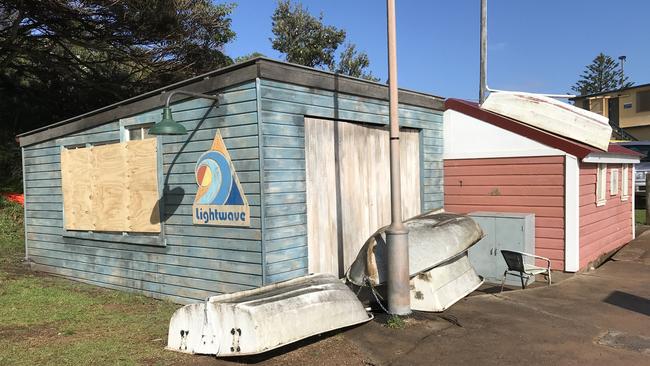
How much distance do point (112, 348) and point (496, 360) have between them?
3942 mm

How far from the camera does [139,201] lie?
7809 millimetres

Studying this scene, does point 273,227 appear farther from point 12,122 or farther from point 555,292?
point 12,122

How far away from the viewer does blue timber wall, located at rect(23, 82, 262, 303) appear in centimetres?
634

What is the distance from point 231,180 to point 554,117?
6551mm

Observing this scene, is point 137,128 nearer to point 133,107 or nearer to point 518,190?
point 133,107

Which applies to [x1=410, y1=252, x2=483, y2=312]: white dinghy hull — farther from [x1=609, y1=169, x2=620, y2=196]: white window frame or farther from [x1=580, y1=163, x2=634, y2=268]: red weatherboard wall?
[x1=609, y1=169, x2=620, y2=196]: white window frame

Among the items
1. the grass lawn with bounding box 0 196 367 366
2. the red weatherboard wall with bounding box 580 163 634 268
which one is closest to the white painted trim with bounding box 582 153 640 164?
the red weatherboard wall with bounding box 580 163 634 268

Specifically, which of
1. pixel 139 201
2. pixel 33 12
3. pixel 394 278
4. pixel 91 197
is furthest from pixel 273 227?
pixel 33 12

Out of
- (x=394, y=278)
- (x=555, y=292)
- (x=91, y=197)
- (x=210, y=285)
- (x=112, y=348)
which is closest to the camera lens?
(x=112, y=348)

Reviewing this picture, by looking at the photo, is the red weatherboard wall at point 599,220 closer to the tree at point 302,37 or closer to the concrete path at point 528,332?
the concrete path at point 528,332

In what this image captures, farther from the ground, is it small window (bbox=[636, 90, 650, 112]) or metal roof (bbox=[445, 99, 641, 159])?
small window (bbox=[636, 90, 650, 112])

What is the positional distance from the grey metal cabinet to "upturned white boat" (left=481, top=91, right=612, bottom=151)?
1996 millimetres

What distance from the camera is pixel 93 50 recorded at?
52.1ft

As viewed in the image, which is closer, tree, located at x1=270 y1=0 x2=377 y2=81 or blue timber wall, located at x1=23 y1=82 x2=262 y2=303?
blue timber wall, located at x1=23 y1=82 x2=262 y2=303
